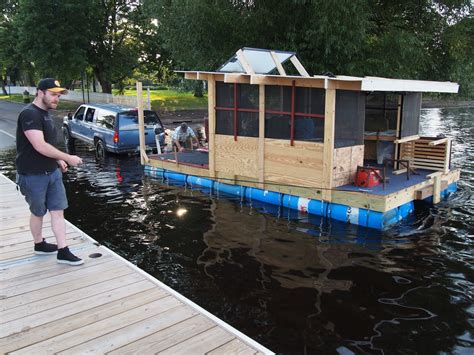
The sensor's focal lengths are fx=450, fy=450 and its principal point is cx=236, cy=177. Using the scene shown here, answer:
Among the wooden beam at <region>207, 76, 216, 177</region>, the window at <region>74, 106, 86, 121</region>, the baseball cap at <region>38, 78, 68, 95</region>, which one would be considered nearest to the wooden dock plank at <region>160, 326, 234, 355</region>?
the baseball cap at <region>38, 78, 68, 95</region>

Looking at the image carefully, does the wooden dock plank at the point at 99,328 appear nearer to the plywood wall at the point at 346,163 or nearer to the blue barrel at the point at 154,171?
the plywood wall at the point at 346,163

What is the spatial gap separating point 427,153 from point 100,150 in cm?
1073

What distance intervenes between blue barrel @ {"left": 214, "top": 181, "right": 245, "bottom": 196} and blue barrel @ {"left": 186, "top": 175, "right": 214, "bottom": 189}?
7.9 inches

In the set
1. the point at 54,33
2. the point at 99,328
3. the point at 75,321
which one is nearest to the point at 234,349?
the point at 99,328

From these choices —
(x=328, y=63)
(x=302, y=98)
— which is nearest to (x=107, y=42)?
(x=328, y=63)

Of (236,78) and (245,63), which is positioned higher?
(245,63)

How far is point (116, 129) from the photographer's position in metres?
15.0

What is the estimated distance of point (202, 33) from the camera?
16.3 m

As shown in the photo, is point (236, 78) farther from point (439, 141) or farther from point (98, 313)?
point (98, 313)

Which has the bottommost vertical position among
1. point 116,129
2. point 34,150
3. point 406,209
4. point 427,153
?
point 406,209

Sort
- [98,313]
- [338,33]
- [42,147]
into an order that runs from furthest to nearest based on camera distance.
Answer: [338,33] → [42,147] → [98,313]

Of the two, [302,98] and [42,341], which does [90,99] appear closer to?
[302,98]

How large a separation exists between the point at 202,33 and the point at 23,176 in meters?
12.5

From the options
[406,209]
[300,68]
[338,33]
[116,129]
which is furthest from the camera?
[116,129]
